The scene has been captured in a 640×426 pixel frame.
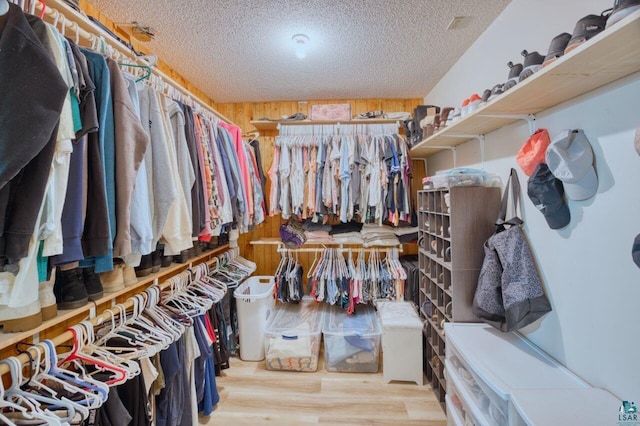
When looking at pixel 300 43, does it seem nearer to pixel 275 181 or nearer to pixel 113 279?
pixel 275 181

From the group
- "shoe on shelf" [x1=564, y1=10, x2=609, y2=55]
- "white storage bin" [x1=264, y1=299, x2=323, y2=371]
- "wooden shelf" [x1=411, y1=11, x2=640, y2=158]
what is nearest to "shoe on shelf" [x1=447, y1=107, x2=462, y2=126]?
"wooden shelf" [x1=411, y1=11, x2=640, y2=158]

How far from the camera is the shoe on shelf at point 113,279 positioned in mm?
1262

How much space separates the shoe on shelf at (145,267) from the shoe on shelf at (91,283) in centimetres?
32

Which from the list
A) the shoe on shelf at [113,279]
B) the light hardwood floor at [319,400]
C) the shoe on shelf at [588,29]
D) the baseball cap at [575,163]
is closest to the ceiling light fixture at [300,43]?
the shoe on shelf at [588,29]

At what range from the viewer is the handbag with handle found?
128 centimetres

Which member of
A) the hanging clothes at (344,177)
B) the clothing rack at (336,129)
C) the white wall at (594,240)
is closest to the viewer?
the white wall at (594,240)

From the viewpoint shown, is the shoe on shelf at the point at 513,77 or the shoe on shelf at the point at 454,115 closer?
the shoe on shelf at the point at 513,77

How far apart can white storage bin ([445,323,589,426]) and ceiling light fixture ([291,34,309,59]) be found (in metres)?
2.09

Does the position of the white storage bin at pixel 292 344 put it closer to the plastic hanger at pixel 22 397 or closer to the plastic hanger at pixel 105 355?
the plastic hanger at pixel 105 355

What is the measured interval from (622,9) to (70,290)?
6.67 feet

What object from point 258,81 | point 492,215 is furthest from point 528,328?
point 258,81

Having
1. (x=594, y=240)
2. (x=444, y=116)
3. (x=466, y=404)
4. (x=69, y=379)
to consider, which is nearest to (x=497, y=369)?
(x=466, y=404)

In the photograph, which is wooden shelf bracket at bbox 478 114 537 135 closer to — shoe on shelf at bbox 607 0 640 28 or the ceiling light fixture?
shoe on shelf at bbox 607 0 640 28

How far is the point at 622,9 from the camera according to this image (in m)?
0.70
